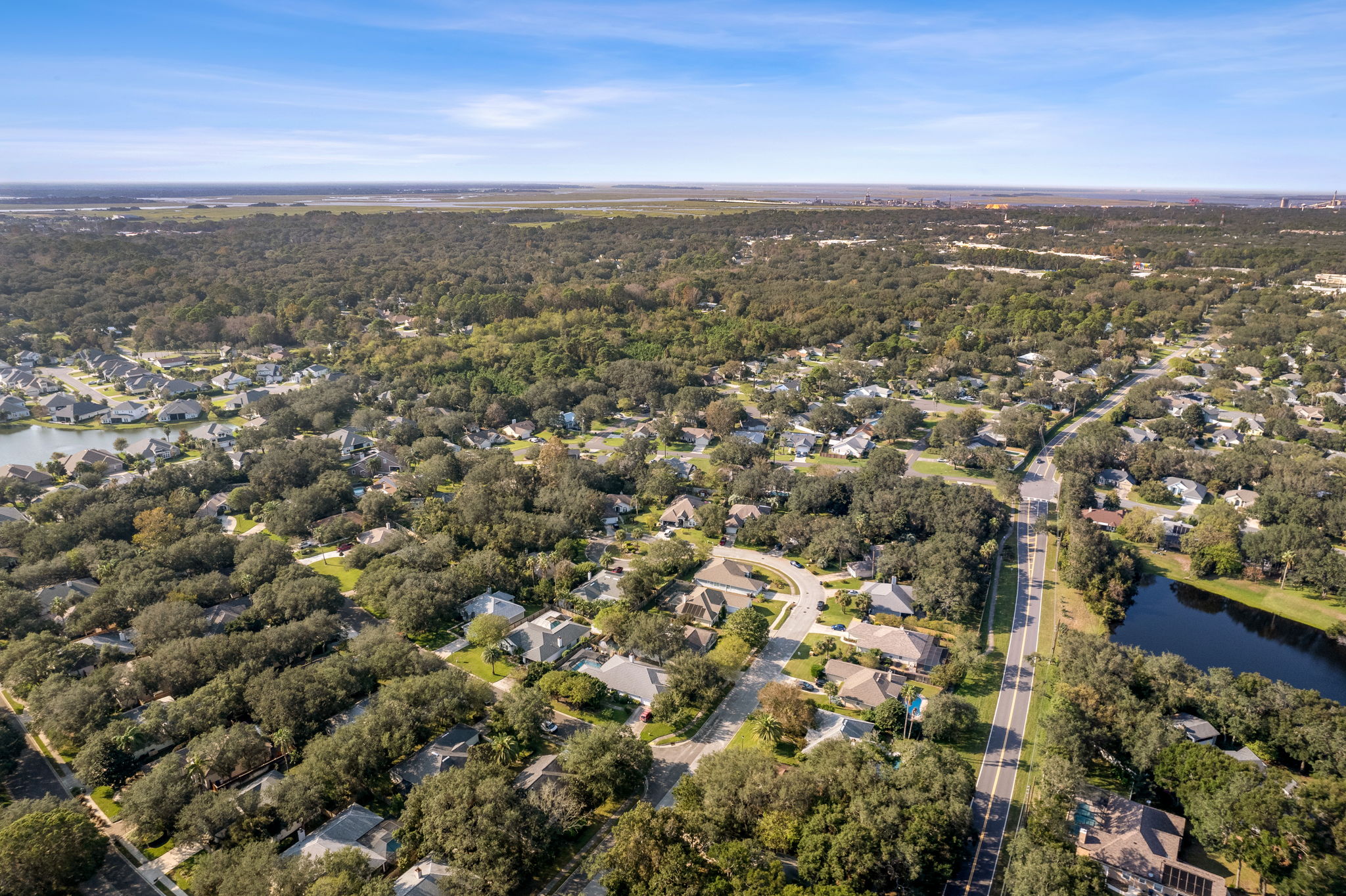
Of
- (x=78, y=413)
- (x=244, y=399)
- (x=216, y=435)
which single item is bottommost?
(x=216, y=435)

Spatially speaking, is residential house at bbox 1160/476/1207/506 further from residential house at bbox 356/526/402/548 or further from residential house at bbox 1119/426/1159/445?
residential house at bbox 356/526/402/548

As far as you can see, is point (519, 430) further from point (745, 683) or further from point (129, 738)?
point (129, 738)

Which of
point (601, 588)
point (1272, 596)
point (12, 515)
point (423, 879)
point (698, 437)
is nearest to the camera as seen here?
point (423, 879)

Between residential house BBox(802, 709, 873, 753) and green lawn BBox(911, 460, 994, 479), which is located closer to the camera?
residential house BBox(802, 709, 873, 753)

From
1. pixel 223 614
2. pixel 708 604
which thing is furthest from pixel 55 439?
pixel 708 604

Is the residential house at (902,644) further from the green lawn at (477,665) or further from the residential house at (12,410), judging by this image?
the residential house at (12,410)

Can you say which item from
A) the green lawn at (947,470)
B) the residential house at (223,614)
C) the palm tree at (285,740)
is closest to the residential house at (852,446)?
the green lawn at (947,470)

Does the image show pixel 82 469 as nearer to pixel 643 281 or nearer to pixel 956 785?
pixel 956 785

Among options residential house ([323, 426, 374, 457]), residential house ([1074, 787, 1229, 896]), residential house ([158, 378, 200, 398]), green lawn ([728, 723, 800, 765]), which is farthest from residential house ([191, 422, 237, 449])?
residential house ([1074, 787, 1229, 896])
